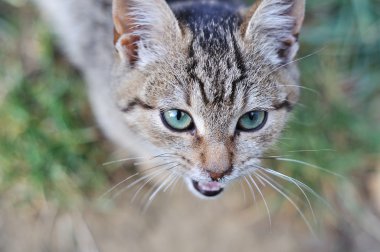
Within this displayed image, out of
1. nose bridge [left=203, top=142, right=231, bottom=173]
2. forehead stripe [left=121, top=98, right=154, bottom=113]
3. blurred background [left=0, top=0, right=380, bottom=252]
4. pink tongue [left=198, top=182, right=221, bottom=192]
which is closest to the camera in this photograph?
nose bridge [left=203, top=142, right=231, bottom=173]

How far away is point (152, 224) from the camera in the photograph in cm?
306

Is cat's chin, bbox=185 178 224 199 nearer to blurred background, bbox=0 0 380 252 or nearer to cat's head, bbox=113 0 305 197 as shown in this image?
cat's head, bbox=113 0 305 197

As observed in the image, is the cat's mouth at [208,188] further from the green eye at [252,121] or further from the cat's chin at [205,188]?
the green eye at [252,121]

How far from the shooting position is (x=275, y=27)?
2.03m

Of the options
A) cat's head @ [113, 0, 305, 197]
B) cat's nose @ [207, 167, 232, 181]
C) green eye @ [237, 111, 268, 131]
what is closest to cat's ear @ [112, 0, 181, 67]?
cat's head @ [113, 0, 305, 197]

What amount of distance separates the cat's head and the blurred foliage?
95 centimetres

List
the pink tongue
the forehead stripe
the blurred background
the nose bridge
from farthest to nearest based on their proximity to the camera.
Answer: the blurred background < the pink tongue < the forehead stripe < the nose bridge

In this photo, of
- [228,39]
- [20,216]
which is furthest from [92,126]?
[228,39]

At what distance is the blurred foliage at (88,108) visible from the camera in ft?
9.91

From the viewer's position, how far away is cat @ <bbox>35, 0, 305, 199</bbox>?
1915 mm

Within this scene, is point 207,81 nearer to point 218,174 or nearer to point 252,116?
point 252,116

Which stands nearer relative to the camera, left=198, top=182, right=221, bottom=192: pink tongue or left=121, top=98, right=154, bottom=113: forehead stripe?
left=121, top=98, right=154, bottom=113: forehead stripe

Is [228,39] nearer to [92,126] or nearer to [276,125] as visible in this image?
[276,125]

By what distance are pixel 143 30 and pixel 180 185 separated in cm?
132
